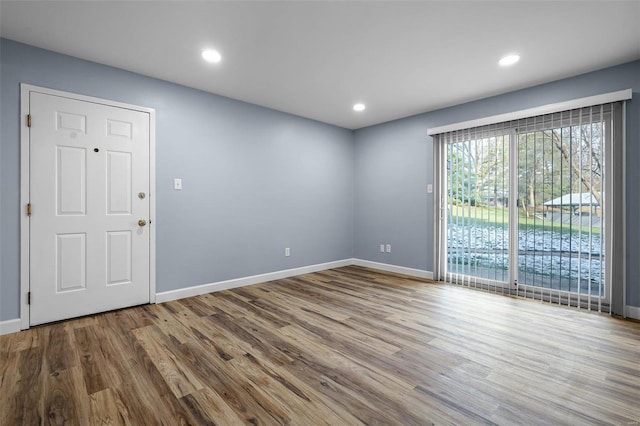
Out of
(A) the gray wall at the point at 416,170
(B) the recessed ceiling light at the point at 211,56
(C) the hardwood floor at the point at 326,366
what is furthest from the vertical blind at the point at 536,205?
(B) the recessed ceiling light at the point at 211,56

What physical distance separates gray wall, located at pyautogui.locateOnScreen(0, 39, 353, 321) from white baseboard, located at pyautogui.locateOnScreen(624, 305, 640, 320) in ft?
12.0

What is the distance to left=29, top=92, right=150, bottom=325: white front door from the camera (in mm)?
2725

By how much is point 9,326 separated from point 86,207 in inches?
45.4

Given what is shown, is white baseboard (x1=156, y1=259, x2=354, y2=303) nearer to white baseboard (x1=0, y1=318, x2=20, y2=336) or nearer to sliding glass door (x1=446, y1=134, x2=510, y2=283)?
white baseboard (x1=0, y1=318, x2=20, y2=336)

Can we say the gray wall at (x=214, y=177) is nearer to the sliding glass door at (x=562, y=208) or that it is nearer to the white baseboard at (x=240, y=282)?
the white baseboard at (x=240, y=282)

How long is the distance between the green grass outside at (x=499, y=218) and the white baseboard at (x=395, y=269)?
973mm

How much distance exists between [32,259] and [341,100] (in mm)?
3770

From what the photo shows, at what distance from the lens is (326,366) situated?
6.79 ft

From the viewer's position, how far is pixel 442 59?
2.93 m

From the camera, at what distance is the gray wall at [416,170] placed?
116 inches

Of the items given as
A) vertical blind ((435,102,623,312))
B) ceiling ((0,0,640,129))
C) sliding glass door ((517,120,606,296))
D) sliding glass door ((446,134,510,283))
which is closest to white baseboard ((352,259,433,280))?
vertical blind ((435,102,623,312))

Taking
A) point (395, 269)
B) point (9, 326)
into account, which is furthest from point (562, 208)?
point (9, 326)

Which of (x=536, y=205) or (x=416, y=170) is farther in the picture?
(x=416, y=170)

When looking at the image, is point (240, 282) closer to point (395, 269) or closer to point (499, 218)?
point (395, 269)
